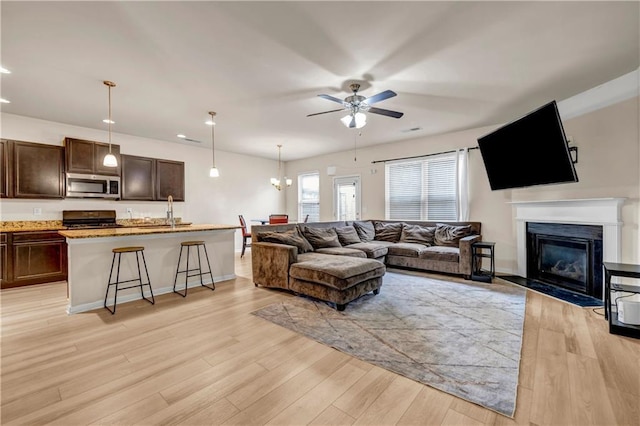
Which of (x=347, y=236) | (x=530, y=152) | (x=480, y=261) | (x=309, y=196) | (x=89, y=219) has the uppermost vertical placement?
(x=530, y=152)

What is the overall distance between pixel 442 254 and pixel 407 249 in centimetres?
62

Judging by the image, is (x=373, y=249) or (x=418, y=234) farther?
(x=418, y=234)

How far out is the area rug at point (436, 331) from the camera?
77.6 inches

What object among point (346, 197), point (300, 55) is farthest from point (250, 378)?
point (346, 197)

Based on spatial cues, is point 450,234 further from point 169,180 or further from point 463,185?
point 169,180

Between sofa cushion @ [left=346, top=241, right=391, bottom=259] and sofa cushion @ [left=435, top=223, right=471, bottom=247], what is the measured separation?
103 centimetres

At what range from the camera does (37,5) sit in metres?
2.08

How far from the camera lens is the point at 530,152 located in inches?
143

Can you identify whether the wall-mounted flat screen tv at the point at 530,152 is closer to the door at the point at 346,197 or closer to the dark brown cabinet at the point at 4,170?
the door at the point at 346,197

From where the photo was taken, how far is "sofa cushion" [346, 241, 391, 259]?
16.7ft

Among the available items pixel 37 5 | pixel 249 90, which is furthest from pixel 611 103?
pixel 37 5

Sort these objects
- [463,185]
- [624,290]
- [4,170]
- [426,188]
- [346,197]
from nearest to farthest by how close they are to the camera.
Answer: [624,290]
[4,170]
[463,185]
[426,188]
[346,197]

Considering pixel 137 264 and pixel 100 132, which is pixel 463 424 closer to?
pixel 137 264

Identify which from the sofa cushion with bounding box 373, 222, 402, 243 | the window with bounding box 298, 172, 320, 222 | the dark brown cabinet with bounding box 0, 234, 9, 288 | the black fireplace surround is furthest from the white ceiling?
the window with bounding box 298, 172, 320, 222
